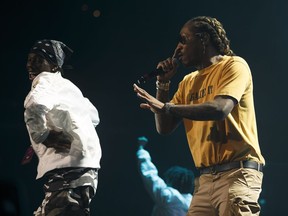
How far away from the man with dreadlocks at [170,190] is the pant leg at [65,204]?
6.74ft

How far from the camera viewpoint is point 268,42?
21.1 feet

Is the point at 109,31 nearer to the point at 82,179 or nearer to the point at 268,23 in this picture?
the point at 268,23

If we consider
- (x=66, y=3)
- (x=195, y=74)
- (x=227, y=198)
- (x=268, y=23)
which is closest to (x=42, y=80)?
(x=195, y=74)

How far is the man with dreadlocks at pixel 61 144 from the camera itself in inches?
81.8

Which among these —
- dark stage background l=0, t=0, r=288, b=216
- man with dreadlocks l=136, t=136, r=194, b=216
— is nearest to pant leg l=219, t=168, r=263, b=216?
man with dreadlocks l=136, t=136, r=194, b=216

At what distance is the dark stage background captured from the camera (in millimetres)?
6199

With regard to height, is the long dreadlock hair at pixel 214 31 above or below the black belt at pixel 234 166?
above

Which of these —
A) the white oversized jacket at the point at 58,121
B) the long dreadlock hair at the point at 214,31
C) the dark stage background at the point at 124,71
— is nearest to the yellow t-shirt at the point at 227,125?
the long dreadlock hair at the point at 214,31

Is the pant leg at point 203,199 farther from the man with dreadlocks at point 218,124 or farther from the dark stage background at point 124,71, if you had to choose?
the dark stage background at point 124,71

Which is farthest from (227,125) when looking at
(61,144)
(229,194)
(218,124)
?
(61,144)

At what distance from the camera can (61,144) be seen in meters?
2.13

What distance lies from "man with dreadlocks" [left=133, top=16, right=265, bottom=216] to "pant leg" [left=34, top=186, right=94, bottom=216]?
466 millimetres

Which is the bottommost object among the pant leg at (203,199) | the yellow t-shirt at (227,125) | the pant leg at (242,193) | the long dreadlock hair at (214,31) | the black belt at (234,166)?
the pant leg at (203,199)

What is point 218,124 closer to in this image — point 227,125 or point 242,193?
point 227,125
